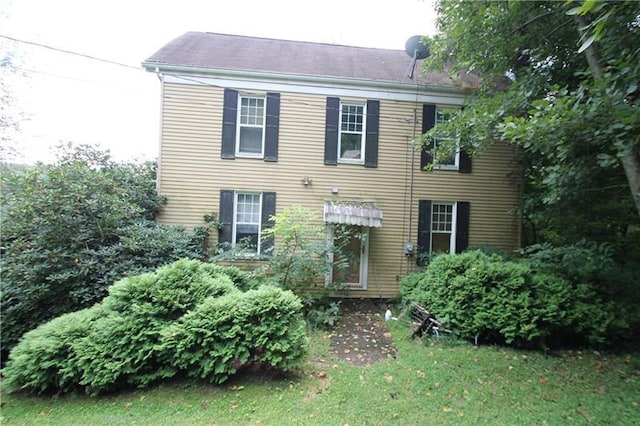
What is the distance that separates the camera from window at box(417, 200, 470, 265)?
798 cm

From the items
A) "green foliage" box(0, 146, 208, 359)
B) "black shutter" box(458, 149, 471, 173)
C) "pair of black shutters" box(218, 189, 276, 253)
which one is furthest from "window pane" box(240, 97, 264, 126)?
"black shutter" box(458, 149, 471, 173)

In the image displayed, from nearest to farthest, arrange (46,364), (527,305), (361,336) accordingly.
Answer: (46,364)
(527,305)
(361,336)

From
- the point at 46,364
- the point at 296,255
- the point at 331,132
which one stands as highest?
the point at 331,132

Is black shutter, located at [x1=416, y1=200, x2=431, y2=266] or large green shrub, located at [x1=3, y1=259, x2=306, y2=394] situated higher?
black shutter, located at [x1=416, y1=200, x2=431, y2=266]

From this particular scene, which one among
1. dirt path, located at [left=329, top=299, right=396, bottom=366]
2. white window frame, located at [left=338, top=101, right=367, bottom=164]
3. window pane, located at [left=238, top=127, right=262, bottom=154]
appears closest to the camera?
dirt path, located at [left=329, top=299, right=396, bottom=366]

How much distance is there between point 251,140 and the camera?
7.72 m

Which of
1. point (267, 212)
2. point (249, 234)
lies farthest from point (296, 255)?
point (249, 234)

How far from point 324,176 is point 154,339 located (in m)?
5.43

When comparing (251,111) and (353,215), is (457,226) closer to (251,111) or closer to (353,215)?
(353,215)

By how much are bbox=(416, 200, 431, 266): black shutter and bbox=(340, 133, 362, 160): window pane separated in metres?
2.31

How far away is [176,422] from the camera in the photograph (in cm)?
295

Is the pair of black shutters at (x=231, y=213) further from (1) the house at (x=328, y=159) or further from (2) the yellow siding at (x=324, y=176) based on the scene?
(2) the yellow siding at (x=324, y=176)

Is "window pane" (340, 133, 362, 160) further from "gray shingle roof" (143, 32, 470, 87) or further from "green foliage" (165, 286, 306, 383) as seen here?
"green foliage" (165, 286, 306, 383)

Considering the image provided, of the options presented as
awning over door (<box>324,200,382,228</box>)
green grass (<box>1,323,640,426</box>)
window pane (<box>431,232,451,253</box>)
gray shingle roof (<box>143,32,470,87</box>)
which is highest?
gray shingle roof (<box>143,32,470,87</box>)
